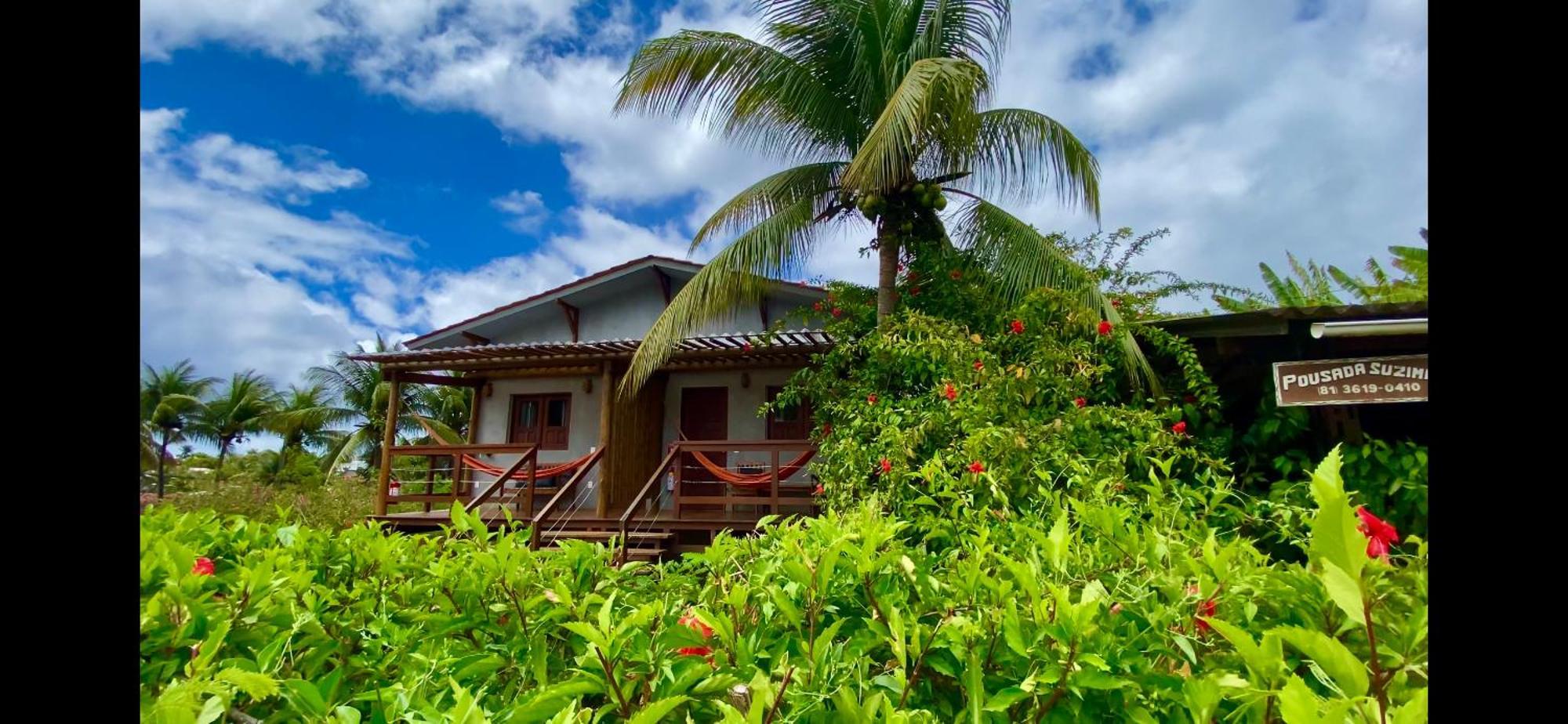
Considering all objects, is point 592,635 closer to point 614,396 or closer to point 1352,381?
point 1352,381

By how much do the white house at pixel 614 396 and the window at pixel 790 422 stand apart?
16 mm

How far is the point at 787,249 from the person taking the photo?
641cm

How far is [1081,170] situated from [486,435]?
8.75 metres

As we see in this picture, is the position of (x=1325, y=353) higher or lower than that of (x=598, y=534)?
higher

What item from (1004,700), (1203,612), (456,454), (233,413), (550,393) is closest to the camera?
(1004,700)

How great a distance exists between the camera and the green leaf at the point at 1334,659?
2.11 feet

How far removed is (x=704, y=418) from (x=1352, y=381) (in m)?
7.48

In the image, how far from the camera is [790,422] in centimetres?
932

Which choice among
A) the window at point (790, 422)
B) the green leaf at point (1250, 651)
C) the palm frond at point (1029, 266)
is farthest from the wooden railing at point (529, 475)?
the green leaf at point (1250, 651)

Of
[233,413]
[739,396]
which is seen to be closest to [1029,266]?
[739,396]

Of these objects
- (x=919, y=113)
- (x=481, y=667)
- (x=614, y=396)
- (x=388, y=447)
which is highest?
(x=919, y=113)
